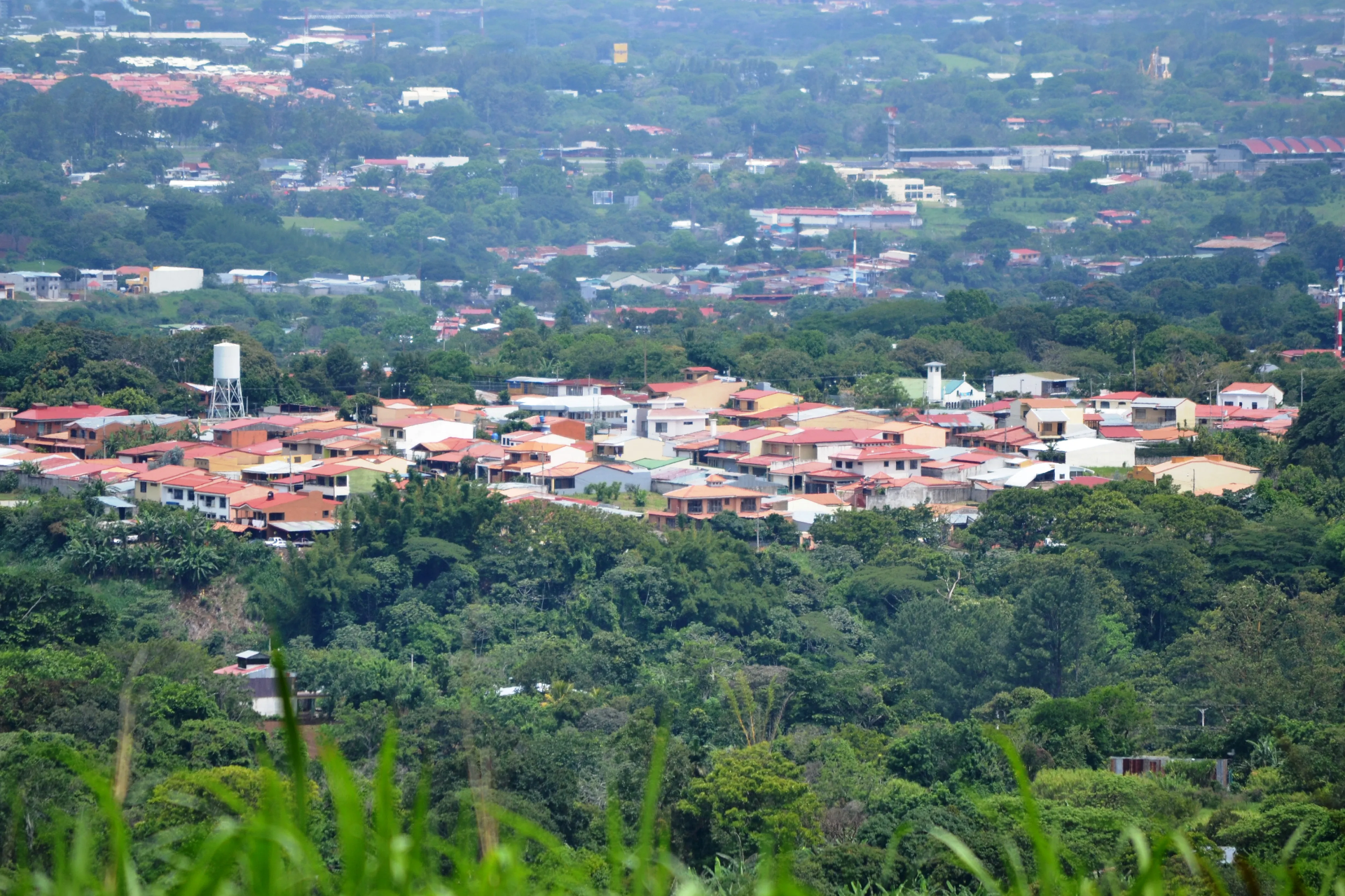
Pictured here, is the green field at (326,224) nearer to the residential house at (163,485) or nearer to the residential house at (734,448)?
the residential house at (734,448)

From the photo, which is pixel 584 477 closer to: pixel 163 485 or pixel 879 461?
pixel 879 461

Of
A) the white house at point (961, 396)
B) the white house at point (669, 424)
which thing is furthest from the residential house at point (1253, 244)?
the white house at point (669, 424)

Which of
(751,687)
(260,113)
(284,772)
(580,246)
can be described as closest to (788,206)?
(580,246)

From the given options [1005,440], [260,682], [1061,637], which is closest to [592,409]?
[1005,440]

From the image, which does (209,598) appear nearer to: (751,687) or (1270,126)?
(751,687)

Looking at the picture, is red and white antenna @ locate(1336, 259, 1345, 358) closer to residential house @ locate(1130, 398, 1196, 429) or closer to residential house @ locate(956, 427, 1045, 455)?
residential house @ locate(1130, 398, 1196, 429)
